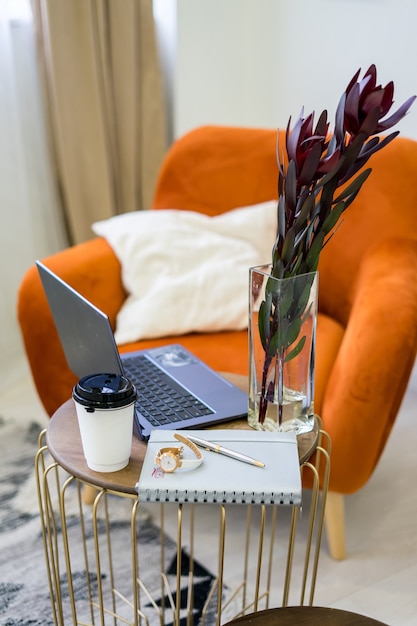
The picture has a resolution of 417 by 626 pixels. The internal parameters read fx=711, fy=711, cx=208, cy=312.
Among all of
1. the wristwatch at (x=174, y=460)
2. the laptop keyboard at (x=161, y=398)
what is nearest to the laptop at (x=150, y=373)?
the laptop keyboard at (x=161, y=398)

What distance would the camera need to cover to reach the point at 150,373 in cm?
129

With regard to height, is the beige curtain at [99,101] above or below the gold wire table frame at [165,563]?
above

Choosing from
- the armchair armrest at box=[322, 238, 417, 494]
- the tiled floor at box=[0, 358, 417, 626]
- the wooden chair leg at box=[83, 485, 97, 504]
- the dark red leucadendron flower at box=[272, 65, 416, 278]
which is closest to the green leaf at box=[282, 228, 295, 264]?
the dark red leucadendron flower at box=[272, 65, 416, 278]

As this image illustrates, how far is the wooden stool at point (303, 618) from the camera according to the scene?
909 millimetres

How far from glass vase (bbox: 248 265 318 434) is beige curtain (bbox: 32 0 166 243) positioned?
147cm

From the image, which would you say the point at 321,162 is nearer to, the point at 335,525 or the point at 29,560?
the point at 335,525

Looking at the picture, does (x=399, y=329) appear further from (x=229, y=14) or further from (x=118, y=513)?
(x=229, y=14)

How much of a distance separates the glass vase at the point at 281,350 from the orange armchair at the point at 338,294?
0.96 feet

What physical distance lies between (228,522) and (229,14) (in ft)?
5.84

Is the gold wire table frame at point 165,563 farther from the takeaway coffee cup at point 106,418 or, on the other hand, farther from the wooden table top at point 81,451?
the takeaway coffee cup at point 106,418

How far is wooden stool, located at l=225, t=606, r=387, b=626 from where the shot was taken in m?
0.91

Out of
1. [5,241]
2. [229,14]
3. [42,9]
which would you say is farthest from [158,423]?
[229,14]

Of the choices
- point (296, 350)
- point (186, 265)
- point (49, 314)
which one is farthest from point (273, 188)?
point (296, 350)

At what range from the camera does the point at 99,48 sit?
239 centimetres
